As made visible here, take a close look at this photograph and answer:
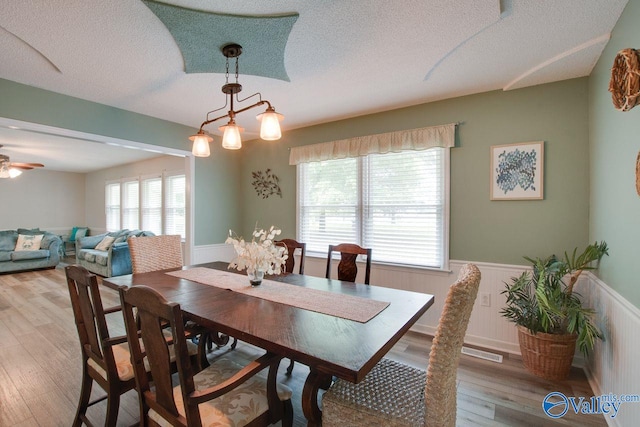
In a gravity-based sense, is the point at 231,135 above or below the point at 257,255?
above

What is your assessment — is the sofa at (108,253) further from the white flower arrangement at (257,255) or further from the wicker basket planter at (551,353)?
the wicker basket planter at (551,353)

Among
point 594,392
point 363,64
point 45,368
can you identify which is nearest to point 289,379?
point 45,368

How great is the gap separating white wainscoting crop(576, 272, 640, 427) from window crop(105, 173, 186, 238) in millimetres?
5608

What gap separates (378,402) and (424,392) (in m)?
0.21

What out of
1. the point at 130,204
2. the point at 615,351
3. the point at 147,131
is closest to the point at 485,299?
the point at 615,351

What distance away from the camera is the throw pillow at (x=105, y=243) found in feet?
20.1

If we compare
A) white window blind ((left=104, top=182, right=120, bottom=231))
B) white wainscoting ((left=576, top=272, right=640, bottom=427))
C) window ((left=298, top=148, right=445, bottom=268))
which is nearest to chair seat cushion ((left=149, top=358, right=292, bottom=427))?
white wainscoting ((left=576, top=272, right=640, bottom=427))

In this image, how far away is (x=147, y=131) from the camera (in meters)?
3.62

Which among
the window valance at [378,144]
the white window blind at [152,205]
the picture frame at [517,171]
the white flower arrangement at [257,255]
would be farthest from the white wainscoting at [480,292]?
the white window blind at [152,205]

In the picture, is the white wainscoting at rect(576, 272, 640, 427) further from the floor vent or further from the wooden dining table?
the wooden dining table

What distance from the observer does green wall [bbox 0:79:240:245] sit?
273 cm

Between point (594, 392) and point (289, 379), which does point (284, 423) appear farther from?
point (594, 392)

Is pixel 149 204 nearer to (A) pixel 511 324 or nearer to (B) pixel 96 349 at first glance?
(B) pixel 96 349

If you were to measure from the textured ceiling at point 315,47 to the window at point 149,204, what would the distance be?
117 inches
